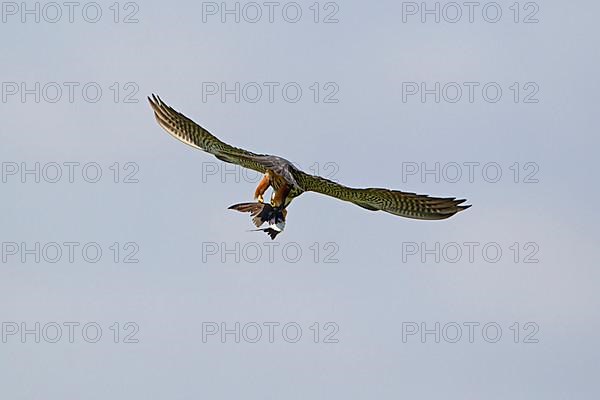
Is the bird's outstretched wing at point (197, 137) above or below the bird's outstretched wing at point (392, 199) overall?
above

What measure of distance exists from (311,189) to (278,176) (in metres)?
0.94

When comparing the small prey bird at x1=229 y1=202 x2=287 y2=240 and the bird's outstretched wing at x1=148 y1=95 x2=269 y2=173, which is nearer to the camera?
the small prey bird at x1=229 y1=202 x2=287 y2=240

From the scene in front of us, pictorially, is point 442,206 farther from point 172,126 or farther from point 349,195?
point 172,126

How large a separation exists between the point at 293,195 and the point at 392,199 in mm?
1836

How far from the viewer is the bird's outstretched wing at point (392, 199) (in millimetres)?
34969

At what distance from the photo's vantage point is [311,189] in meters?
35.6

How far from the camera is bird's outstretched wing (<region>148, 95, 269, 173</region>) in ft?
118

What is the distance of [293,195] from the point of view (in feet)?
115

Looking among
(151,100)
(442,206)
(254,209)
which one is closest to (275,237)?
(254,209)

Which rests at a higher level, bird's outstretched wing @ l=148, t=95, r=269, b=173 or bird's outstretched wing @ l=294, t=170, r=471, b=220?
bird's outstretched wing @ l=148, t=95, r=269, b=173

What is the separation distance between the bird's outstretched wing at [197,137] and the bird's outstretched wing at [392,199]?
100 centimetres

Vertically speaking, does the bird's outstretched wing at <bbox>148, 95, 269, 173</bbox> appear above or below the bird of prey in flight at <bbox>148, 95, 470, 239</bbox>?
above

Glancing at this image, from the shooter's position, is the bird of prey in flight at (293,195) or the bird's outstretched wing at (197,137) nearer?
the bird of prey in flight at (293,195)

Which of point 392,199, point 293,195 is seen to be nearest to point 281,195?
point 293,195
